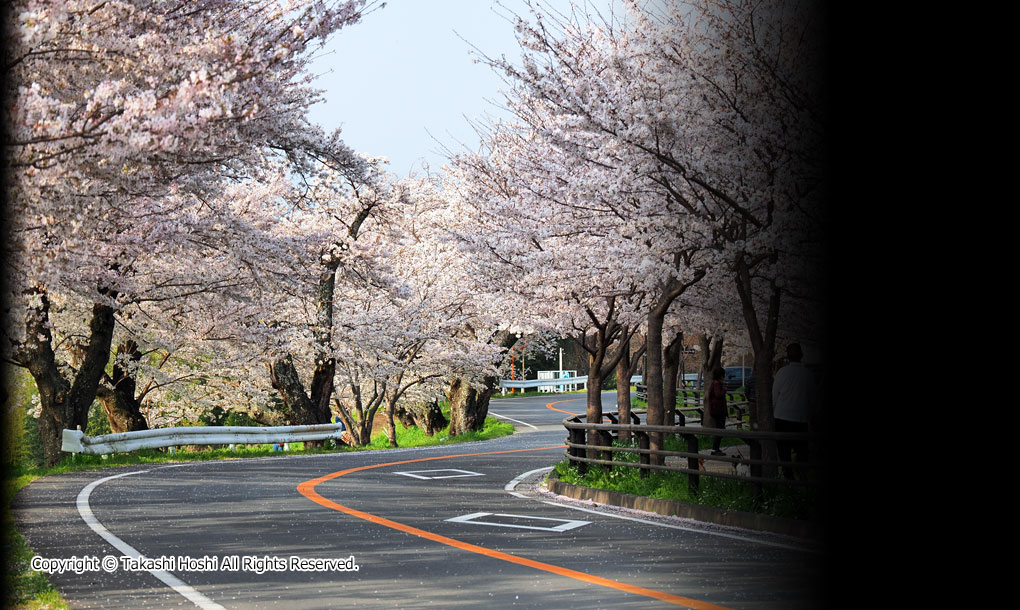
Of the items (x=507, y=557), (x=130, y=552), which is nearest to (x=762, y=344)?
(x=507, y=557)

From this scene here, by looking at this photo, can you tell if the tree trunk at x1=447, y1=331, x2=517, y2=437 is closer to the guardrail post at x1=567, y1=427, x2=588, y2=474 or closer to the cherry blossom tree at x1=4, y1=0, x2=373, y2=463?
the guardrail post at x1=567, y1=427, x2=588, y2=474

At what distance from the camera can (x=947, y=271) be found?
1008cm

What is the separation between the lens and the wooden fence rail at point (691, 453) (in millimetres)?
11586

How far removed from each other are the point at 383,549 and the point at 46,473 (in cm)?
1217

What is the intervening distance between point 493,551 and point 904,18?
678 cm

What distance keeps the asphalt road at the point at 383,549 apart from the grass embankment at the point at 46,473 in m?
0.19

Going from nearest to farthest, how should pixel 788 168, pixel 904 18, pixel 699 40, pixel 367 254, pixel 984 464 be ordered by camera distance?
1. pixel 984 464
2. pixel 904 18
3. pixel 788 168
4. pixel 699 40
5. pixel 367 254

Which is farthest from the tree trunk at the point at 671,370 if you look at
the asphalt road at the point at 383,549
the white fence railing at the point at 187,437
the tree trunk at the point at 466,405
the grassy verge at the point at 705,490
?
the tree trunk at the point at 466,405

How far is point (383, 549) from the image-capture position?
9.88 meters

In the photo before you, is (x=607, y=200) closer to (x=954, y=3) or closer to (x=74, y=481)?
(x=954, y=3)

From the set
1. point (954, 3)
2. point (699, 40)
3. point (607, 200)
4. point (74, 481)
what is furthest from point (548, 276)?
point (954, 3)

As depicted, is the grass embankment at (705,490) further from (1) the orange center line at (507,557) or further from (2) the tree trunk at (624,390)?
(2) the tree trunk at (624,390)

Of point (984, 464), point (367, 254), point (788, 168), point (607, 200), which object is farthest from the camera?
point (367, 254)

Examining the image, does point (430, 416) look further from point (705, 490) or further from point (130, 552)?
point (130, 552)
